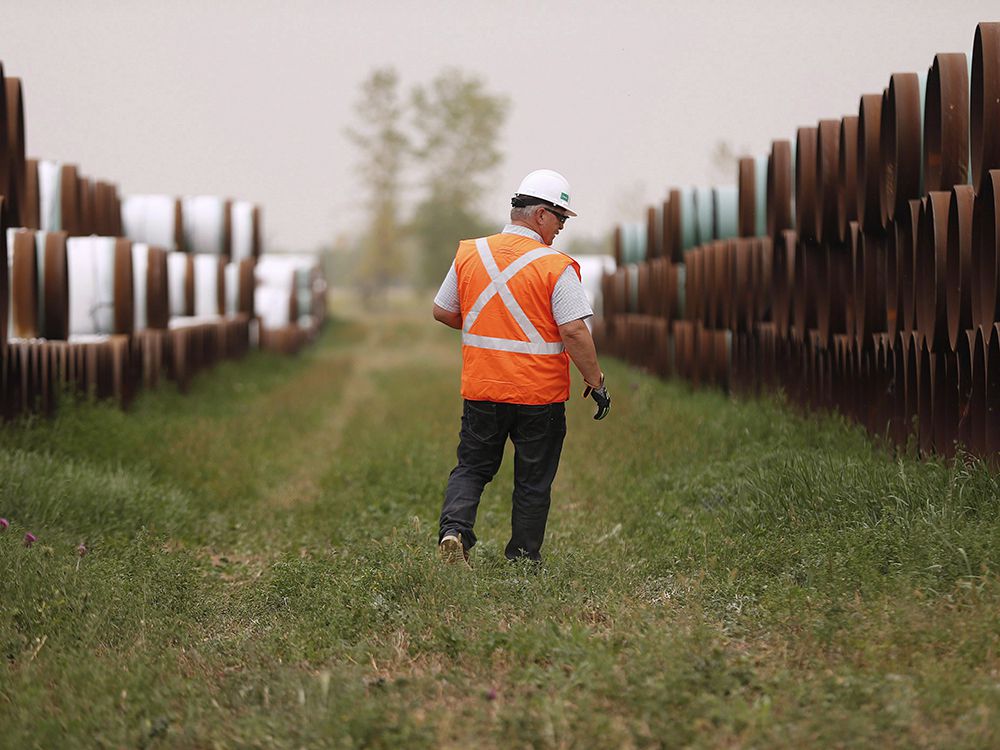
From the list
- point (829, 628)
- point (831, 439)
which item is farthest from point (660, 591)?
point (831, 439)

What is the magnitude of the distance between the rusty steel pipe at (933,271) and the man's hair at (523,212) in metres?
2.12

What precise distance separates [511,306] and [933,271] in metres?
2.35

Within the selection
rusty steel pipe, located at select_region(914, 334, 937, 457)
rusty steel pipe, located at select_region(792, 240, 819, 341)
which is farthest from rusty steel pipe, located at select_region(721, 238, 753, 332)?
rusty steel pipe, located at select_region(914, 334, 937, 457)

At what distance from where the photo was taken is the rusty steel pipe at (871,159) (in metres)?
7.34

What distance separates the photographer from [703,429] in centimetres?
898

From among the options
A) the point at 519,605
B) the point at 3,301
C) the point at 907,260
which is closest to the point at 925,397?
the point at 907,260

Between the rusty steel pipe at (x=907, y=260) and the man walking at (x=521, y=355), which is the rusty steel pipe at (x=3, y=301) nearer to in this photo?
the man walking at (x=521, y=355)

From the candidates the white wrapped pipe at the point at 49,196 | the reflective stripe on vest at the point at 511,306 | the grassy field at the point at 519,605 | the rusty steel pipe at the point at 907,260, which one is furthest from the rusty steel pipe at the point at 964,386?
the white wrapped pipe at the point at 49,196

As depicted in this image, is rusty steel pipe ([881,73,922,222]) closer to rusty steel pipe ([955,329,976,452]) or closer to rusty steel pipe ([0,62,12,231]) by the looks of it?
rusty steel pipe ([955,329,976,452])

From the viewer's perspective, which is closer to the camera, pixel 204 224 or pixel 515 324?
pixel 515 324

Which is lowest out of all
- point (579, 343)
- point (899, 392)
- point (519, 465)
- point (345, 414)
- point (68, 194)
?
point (345, 414)

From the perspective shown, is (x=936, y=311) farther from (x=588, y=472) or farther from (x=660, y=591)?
(x=588, y=472)

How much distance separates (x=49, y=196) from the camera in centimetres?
1233

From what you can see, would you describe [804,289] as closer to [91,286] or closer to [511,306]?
[511,306]
